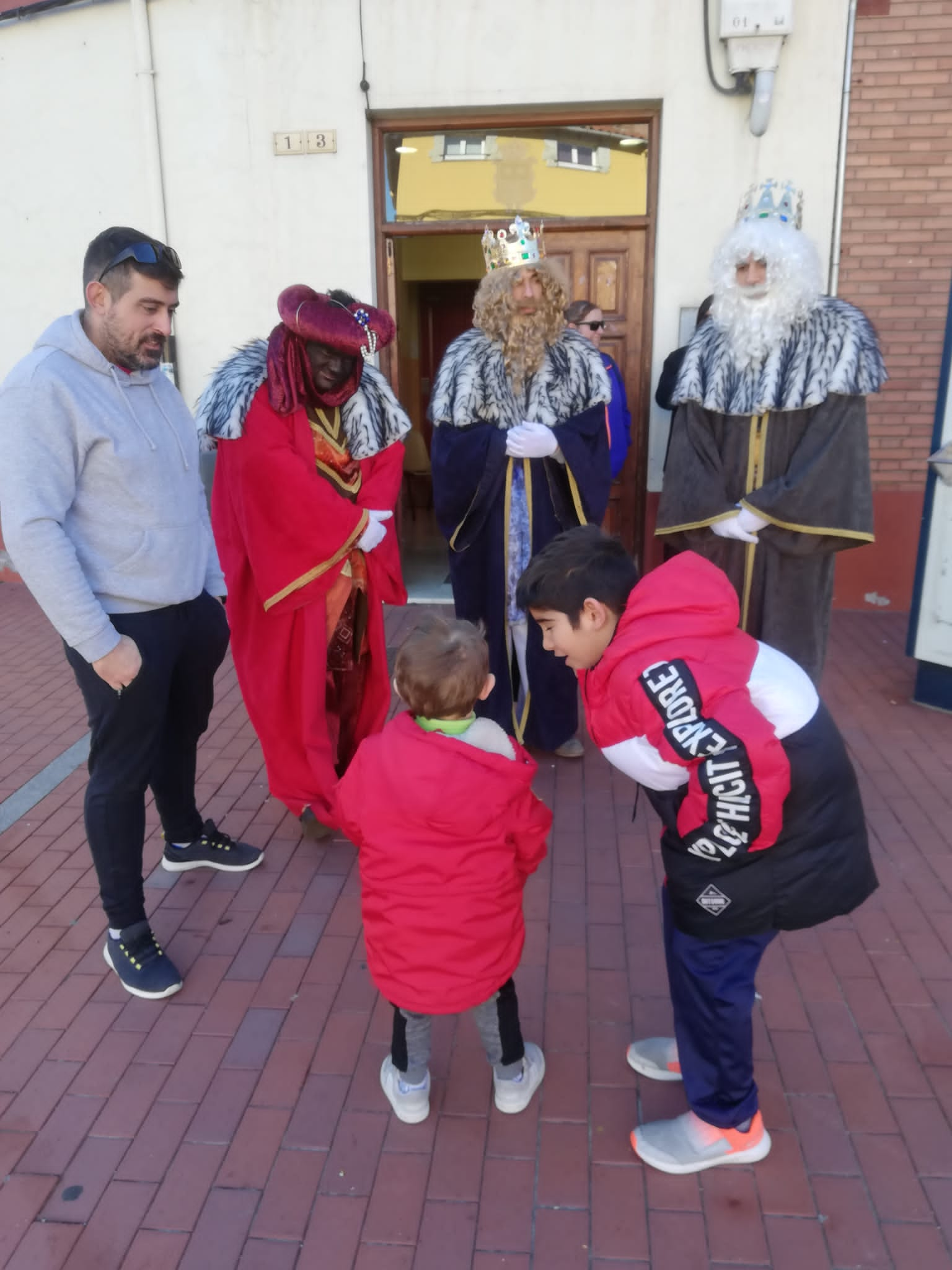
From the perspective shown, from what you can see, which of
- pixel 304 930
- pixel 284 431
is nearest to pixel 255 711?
pixel 304 930

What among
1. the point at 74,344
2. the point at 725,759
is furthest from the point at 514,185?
the point at 725,759

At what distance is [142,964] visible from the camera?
2.66 metres

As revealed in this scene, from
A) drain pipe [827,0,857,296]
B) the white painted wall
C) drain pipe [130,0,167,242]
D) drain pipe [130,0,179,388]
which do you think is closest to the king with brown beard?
the white painted wall

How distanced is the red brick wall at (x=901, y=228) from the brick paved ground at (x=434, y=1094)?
9.99 ft

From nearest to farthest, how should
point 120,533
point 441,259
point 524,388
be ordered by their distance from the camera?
point 120,533 → point 524,388 → point 441,259

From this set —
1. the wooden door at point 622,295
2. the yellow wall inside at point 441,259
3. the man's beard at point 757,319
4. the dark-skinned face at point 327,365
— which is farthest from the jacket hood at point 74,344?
the yellow wall inside at point 441,259

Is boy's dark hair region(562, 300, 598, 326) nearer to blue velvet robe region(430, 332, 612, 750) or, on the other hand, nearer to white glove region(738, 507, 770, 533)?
blue velvet robe region(430, 332, 612, 750)

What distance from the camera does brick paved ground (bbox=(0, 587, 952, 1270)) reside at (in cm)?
191

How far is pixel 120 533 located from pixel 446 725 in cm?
108

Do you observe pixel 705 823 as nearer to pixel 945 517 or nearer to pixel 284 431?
pixel 284 431

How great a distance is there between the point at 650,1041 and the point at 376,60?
18.5ft

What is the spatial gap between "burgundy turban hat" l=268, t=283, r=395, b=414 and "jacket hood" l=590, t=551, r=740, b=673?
4.68ft

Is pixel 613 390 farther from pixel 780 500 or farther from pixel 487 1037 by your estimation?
pixel 487 1037

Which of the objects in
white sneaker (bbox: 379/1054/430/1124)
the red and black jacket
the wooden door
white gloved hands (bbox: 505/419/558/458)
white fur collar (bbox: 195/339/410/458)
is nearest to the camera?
the red and black jacket
